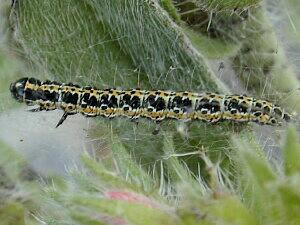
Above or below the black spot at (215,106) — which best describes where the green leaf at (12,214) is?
below

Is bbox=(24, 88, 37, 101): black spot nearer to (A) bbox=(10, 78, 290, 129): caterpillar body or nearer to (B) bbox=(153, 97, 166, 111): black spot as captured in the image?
(A) bbox=(10, 78, 290, 129): caterpillar body

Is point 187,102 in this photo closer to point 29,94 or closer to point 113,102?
point 113,102

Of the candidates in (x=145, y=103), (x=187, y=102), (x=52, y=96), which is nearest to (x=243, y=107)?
(x=187, y=102)

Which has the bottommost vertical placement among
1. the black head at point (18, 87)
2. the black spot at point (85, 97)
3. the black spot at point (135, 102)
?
the black spot at point (135, 102)

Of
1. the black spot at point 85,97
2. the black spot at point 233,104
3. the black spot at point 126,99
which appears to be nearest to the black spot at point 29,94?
the black spot at point 85,97

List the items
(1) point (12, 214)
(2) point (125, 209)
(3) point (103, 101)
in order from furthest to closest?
(3) point (103, 101), (1) point (12, 214), (2) point (125, 209)

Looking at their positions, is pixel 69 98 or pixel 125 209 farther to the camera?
pixel 69 98

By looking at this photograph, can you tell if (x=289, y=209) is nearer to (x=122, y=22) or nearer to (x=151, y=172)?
(x=151, y=172)

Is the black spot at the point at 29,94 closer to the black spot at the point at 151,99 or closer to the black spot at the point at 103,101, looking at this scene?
the black spot at the point at 103,101
